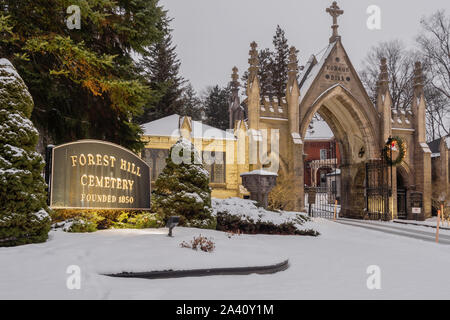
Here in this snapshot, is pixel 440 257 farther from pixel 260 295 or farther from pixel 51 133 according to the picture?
pixel 51 133

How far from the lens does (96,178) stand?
9453 mm

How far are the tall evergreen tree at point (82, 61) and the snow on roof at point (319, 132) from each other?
121 ft

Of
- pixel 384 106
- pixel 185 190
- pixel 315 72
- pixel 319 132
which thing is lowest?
pixel 185 190

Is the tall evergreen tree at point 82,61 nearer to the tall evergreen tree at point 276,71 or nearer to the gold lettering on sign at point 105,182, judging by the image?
the gold lettering on sign at point 105,182

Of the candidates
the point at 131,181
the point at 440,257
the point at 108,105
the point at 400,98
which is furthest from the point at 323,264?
the point at 400,98

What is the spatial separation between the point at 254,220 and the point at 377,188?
579 inches

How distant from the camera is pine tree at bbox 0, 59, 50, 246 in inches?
263

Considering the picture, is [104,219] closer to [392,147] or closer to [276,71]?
[392,147]

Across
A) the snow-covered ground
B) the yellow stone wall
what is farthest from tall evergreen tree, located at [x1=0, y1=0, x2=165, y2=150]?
the yellow stone wall

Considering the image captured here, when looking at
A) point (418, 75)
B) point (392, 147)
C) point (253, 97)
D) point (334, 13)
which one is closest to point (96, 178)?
point (253, 97)

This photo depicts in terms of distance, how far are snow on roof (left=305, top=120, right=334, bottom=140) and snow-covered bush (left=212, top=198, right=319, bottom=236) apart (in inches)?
1368

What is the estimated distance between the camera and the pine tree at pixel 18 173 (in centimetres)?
668

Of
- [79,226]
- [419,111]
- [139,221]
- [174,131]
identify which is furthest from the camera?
[419,111]
